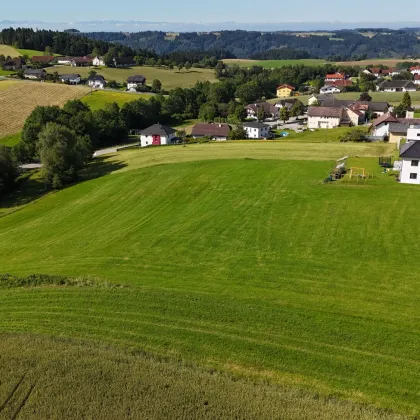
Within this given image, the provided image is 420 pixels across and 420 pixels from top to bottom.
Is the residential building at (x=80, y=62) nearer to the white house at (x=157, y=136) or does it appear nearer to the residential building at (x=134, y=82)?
the residential building at (x=134, y=82)

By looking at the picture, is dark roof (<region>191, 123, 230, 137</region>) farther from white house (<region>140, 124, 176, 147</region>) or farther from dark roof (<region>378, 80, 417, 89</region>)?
dark roof (<region>378, 80, 417, 89</region>)

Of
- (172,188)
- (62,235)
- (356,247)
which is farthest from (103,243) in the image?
(356,247)

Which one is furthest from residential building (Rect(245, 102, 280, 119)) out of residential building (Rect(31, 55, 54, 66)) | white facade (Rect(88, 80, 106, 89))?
residential building (Rect(31, 55, 54, 66))

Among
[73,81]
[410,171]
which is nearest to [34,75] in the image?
[73,81]

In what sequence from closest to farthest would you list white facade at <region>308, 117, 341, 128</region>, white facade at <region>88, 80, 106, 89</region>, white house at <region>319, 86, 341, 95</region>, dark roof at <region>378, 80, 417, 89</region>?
white facade at <region>308, 117, 341, 128</region> → white facade at <region>88, 80, 106, 89</region> → dark roof at <region>378, 80, 417, 89</region> → white house at <region>319, 86, 341, 95</region>

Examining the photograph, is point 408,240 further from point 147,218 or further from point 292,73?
point 292,73

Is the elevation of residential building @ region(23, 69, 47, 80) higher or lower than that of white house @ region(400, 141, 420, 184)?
higher
